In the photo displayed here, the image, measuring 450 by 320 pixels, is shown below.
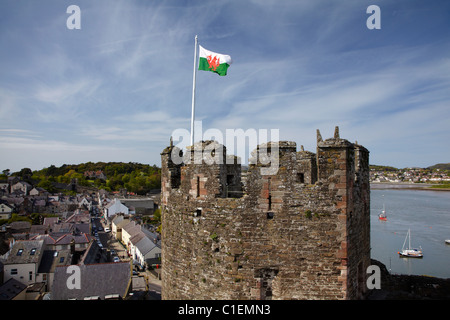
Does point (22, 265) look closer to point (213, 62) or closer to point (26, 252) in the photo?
point (26, 252)

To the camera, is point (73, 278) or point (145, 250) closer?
point (73, 278)

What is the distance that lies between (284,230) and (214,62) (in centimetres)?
597

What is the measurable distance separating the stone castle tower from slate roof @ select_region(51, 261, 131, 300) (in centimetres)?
2446

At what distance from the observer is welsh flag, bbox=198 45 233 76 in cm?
938

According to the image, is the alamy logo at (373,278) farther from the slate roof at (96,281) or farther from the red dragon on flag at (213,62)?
the slate roof at (96,281)

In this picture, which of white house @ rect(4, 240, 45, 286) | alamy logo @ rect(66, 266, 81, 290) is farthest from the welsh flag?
white house @ rect(4, 240, 45, 286)

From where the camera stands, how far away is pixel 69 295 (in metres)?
25.9

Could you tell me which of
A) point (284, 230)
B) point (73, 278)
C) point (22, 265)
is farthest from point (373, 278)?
point (22, 265)

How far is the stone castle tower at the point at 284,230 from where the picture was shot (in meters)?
5.28

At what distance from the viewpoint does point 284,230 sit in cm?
534
